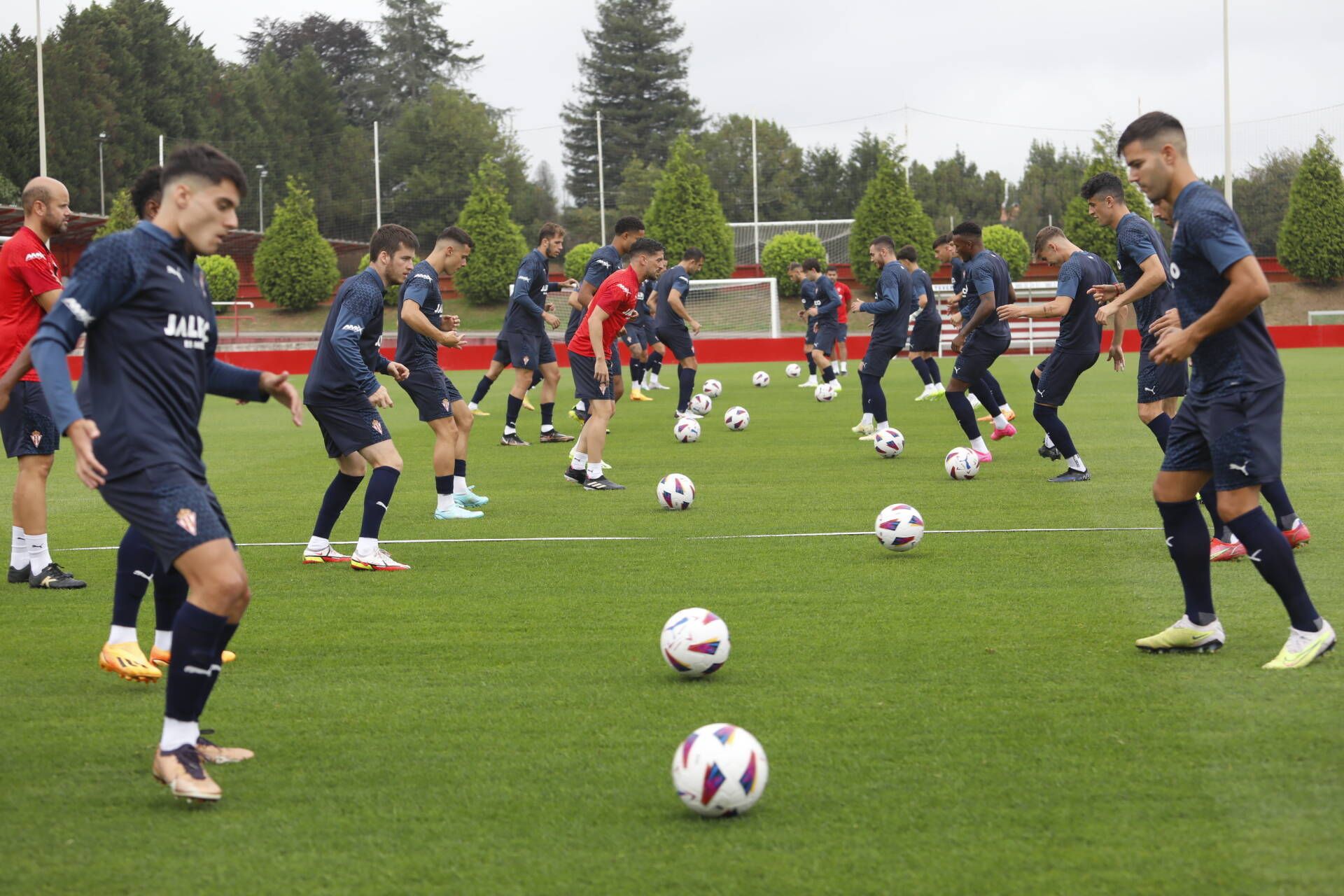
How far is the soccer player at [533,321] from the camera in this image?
15.5 meters

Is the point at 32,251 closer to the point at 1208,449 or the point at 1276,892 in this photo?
the point at 1208,449

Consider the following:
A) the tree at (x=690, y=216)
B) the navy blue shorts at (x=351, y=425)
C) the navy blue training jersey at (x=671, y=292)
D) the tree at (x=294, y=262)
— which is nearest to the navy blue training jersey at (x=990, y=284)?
the navy blue training jersey at (x=671, y=292)

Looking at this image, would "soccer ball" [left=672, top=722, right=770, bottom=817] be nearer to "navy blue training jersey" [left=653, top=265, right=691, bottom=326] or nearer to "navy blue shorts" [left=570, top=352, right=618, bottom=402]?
"navy blue shorts" [left=570, top=352, right=618, bottom=402]

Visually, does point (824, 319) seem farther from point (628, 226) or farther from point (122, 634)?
point (122, 634)

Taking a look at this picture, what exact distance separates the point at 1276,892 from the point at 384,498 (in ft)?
20.4

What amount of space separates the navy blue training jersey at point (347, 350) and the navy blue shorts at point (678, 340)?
33.7 ft

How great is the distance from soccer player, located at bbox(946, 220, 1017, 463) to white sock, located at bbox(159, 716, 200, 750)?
10029 mm

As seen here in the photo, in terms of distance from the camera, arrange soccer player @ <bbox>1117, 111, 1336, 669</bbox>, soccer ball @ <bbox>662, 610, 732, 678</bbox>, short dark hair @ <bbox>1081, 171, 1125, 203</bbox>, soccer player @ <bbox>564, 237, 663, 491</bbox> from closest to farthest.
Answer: soccer player @ <bbox>1117, 111, 1336, 669</bbox>, soccer ball @ <bbox>662, 610, 732, 678</bbox>, short dark hair @ <bbox>1081, 171, 1125, 203</bbox>, soccer player @ <bbox>564, 237, 663, 491</bbox>

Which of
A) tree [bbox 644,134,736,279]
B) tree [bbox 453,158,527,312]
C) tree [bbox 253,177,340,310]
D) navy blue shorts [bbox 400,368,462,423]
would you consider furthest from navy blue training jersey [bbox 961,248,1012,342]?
tree [bbox 253,177,340,310]

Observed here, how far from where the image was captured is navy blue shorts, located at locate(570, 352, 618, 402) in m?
12.2

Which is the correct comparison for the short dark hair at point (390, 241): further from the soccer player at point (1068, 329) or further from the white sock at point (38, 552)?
the soccer player at point (1068, 329)

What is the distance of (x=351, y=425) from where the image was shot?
28.1ft

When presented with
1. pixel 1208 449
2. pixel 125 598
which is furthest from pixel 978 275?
pixel 125 598

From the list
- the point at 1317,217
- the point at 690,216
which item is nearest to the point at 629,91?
the point at 690,216
